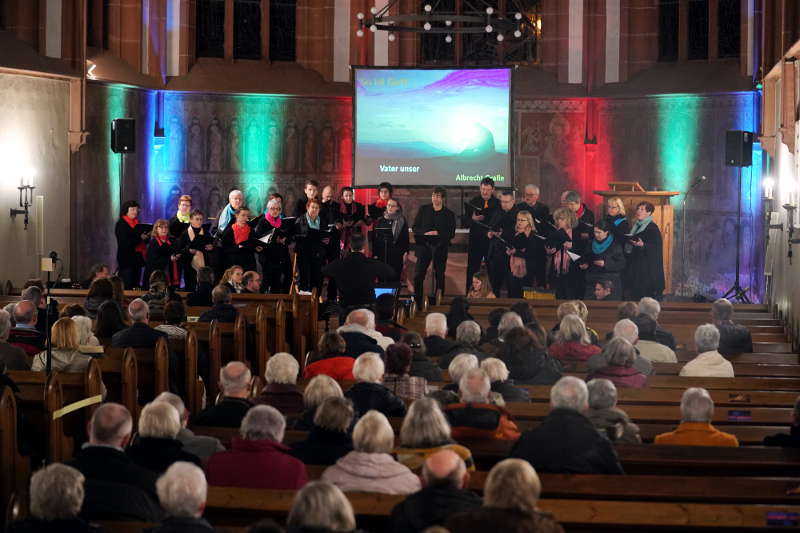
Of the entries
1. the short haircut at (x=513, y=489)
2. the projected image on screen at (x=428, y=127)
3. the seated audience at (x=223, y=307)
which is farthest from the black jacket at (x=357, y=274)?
the short haircut at (x=513, y=489)

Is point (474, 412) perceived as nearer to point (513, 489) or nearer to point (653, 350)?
point (513, 489)

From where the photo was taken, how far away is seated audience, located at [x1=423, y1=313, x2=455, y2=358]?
905cm

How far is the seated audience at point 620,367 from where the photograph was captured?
7.68m

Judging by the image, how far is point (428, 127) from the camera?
17.6 metres

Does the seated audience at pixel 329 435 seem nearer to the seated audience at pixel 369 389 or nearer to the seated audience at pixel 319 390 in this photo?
the seated audience at pixel 319 390

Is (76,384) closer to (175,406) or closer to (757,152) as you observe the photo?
(175,406)

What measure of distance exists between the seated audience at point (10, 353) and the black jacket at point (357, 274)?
3751 mm

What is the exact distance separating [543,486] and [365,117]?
12.6 metres

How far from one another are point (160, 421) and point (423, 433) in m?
1.09

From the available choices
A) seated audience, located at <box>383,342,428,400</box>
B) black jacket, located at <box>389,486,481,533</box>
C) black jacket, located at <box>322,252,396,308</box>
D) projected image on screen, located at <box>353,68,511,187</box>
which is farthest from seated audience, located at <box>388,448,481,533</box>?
projected image on screen, located at <box>353,68,511,187</box>

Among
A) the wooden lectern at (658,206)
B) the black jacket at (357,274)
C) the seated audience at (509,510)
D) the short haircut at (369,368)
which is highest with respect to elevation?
the wooden lectern at (658,206)

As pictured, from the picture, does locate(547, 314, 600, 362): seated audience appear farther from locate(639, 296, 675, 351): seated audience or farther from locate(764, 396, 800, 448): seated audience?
locate(764, 396, 800, 448): seated audience

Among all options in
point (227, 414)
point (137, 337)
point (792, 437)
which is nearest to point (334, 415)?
point (227, 414)

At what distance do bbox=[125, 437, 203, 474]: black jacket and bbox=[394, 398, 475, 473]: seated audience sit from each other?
0.95 meters
